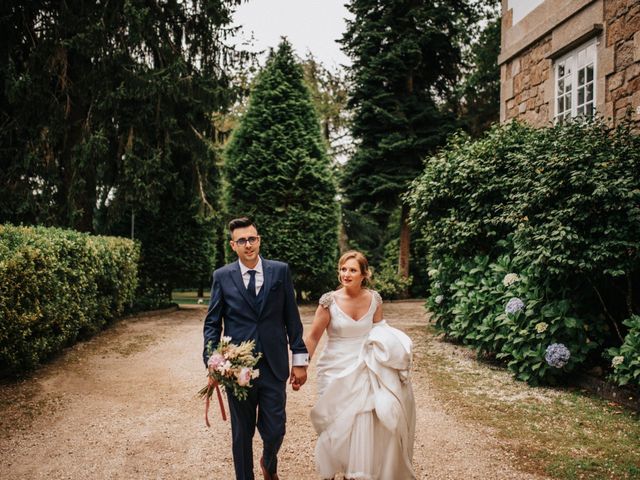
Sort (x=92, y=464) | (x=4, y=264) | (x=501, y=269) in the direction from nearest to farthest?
1. (x=92, y=464)
2. (x=4, y=264)
3. (x=501, y=269)

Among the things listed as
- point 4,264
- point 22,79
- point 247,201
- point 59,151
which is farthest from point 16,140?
point 4,264

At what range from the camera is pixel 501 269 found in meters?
7.40

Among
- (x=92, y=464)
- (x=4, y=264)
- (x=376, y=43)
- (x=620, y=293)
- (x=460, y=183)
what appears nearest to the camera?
(x=92, y=464)

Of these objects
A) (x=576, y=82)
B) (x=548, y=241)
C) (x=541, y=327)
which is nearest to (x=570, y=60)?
(x=576, y=82)

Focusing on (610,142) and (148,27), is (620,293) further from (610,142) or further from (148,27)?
(148,27)

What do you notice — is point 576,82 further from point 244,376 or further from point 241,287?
point 244,376

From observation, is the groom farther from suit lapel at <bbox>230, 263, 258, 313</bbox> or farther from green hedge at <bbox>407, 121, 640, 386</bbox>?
green hedge at <bbox>407, 121, 640, 386</bbox>

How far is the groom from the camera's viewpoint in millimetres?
3461

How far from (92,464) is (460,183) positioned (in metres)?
6.22

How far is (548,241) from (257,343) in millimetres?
3847

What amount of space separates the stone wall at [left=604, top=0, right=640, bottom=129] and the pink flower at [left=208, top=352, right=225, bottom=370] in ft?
22.6

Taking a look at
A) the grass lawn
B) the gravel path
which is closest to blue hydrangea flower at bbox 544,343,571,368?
the grass lawn

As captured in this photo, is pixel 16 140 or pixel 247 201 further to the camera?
pixel 247 201

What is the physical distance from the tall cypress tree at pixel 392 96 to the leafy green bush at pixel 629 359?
12.8 metres
